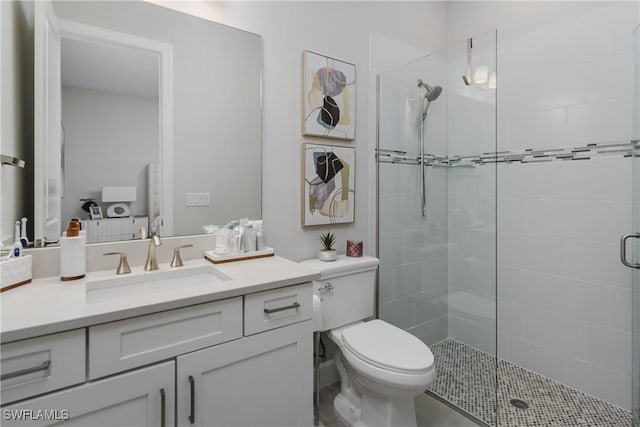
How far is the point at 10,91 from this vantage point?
45.4 inches

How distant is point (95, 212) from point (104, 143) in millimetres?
285

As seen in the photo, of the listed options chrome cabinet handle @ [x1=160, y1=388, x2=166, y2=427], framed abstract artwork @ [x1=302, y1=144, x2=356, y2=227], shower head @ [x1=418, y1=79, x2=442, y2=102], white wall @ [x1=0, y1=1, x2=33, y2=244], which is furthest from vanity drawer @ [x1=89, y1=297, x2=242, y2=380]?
shower head @ [x1=418, y1=79, x2=442, y2=102]

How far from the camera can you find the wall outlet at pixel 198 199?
61.9 inches

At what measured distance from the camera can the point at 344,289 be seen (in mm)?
1817

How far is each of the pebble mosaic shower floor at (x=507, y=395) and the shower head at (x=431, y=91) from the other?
1.53m

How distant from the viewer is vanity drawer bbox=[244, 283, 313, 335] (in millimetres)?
1154

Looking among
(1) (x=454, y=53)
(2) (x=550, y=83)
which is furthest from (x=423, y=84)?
(2) (x=550, y=83)

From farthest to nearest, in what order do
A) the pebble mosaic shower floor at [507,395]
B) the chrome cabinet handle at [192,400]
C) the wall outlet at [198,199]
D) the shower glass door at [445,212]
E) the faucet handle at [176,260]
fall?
the shower glass door at [445,212]
the pebble mosaic shower floor at [507,395]
the wall outlet at [198,199]
the faucet handle at [176,260]
the chrome cabinet handle at [192,400]

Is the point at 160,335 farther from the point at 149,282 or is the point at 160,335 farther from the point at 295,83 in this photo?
the point at 295,83

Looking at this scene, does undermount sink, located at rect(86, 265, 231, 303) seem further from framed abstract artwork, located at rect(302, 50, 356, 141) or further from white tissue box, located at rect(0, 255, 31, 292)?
framed abstract artwork, located at rect(302, 50, 356, 141)

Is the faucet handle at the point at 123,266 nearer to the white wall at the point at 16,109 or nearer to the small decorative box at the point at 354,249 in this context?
the white wall at the point at 16,109

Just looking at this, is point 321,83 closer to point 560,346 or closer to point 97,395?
point 97,395

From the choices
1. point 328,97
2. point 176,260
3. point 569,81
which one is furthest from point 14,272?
point 569,81

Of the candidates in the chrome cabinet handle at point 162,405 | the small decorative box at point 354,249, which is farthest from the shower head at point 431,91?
the chrome cabinet handle at point 162,405
